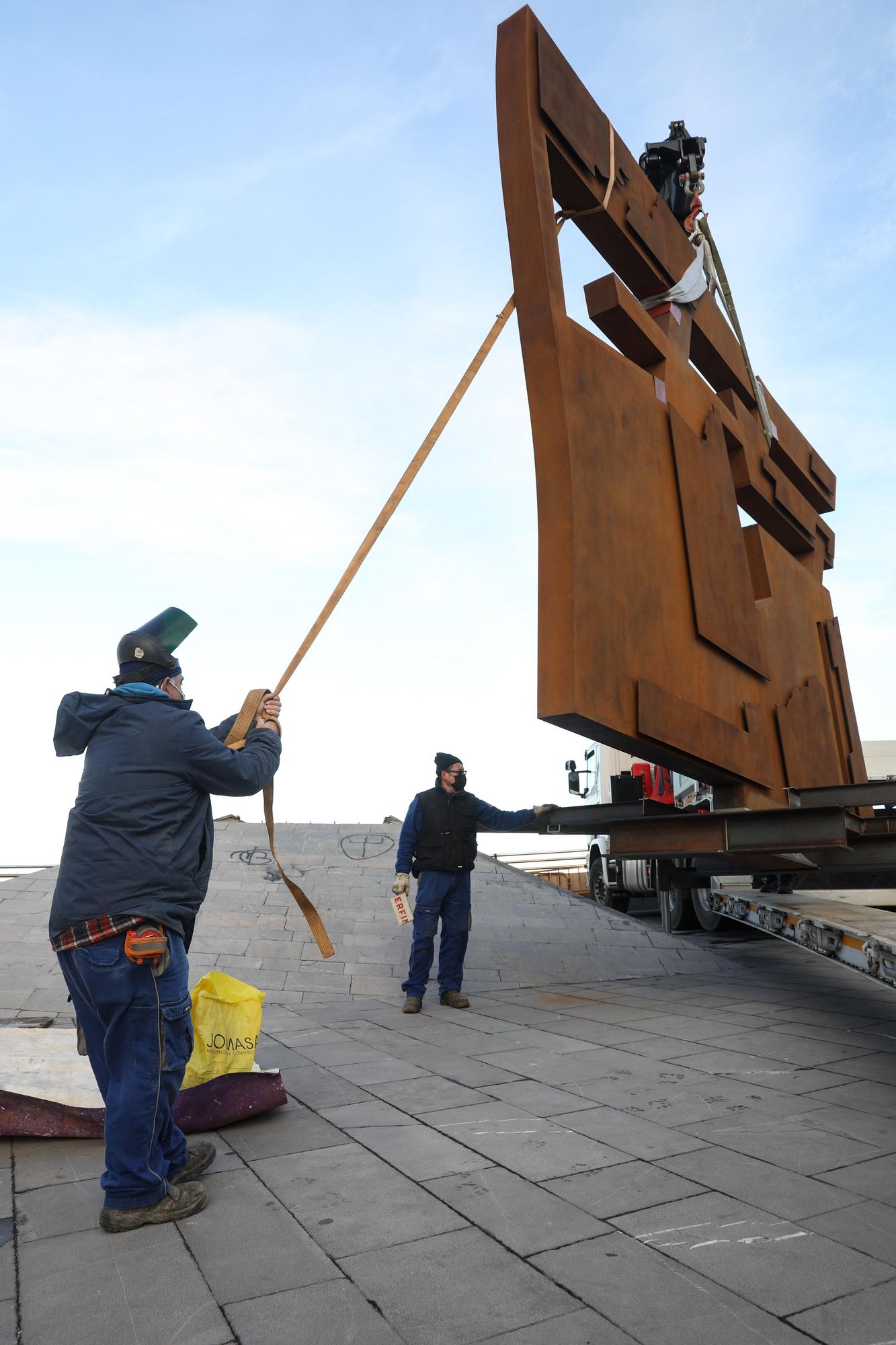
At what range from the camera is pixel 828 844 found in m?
5.08

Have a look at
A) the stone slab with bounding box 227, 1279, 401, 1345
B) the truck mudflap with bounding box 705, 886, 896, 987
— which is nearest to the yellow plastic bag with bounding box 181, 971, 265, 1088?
the stone slab with bounding box 227, 1279, 401, 1345

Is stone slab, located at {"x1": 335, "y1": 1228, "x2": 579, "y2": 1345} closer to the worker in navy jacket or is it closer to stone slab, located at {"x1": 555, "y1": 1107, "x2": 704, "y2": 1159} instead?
the worker in navy jacket

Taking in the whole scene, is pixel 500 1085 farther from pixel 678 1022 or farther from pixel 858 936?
pixel 858 936

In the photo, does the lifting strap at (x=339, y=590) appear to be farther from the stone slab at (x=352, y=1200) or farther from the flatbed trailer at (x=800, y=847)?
the flatbed trailer at (x=800, y=847)

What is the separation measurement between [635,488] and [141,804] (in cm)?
326

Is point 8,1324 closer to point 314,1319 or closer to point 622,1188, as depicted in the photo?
point 314,1319

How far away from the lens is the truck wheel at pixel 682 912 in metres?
11.3

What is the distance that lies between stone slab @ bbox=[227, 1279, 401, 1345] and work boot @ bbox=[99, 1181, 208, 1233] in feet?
2.16

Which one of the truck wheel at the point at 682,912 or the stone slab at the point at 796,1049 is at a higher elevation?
the truck wheel at the point at 682,912

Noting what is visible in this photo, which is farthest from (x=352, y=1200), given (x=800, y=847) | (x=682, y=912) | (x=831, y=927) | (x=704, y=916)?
(x=682, y=912)

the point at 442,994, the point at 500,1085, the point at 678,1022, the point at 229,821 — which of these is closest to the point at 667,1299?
the point at 500,1085

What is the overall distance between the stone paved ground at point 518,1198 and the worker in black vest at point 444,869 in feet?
1.70

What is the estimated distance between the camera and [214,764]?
9.94ft

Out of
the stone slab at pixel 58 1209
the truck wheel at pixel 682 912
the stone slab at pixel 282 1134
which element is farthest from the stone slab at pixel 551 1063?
the truck wheel at pixel 682 912
